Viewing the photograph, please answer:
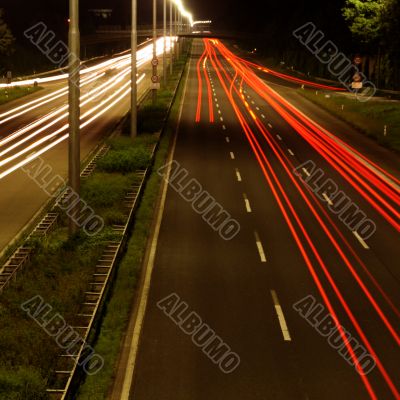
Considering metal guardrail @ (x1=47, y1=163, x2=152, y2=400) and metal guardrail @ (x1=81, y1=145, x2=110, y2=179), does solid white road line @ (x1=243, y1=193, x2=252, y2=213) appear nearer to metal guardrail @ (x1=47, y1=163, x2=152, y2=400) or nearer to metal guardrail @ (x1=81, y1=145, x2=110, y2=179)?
metal guardrail @ (x1=47, y1=163, x2=152, y2=400)

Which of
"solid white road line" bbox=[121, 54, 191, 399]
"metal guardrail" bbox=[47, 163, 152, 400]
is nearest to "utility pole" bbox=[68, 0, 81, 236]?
"metal guardrail" bbox=[47, 163, 152, 400]

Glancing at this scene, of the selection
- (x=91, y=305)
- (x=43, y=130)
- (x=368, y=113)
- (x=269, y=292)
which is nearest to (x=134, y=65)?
(x=43, y=130)

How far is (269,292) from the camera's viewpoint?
1722 cm

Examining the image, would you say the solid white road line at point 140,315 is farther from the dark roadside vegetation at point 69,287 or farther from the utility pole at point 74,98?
the utility pole at point 74,98

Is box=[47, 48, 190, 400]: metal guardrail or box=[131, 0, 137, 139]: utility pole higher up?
box=[131, 0, 137, 139]: utility pole

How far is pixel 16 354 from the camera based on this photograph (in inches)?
480

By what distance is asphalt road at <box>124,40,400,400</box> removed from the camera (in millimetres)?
12648

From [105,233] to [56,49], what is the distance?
117966 millimetres

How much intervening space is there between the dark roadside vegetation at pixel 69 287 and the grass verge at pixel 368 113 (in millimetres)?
19920

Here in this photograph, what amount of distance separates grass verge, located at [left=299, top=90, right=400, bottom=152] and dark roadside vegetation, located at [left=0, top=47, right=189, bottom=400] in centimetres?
1992

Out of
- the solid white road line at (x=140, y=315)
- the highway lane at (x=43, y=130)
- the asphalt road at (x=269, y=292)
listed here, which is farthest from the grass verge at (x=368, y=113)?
the solid white road line at (x=140, y=315)

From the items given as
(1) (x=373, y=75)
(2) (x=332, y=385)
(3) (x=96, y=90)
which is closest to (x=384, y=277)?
(2) (x=332, y=385)

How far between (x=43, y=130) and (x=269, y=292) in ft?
98.3

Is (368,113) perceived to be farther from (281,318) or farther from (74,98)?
(281,318)
